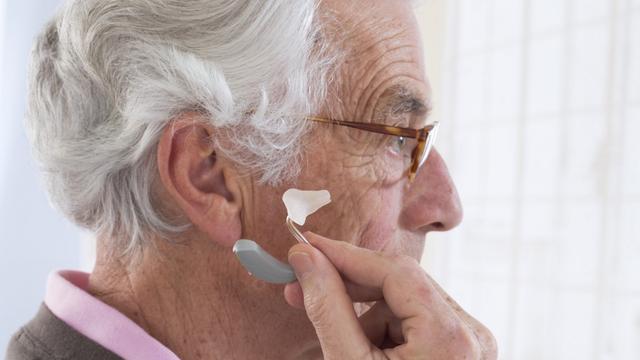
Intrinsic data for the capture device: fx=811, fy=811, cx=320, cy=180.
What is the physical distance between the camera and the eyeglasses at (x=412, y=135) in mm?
1300

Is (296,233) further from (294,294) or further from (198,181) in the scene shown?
(198,181)

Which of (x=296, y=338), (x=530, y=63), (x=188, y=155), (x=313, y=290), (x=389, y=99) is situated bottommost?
(x=296, y=338)

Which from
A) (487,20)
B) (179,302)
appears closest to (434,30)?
(487,20)

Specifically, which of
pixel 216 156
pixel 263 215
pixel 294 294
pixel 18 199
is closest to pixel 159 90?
pixel 216 156

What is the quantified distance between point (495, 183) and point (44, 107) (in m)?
2.05

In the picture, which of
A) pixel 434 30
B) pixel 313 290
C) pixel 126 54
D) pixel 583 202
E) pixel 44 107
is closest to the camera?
pixel 313 290

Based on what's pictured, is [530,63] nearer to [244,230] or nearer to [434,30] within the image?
[434,30]

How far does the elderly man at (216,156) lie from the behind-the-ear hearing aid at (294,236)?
0.9 inches

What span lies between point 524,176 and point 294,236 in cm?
185

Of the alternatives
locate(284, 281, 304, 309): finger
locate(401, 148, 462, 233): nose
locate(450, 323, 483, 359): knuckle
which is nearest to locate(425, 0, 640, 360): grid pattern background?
locate(401, 148, 462, 233): nose

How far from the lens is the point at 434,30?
312 cm

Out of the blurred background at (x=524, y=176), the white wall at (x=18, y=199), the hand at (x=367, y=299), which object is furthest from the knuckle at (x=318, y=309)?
the white wall at (x=18, y=199)

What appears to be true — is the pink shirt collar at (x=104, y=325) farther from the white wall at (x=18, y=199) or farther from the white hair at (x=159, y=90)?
the white wall at (x=18, y=199)

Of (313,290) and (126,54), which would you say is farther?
(126,54)
